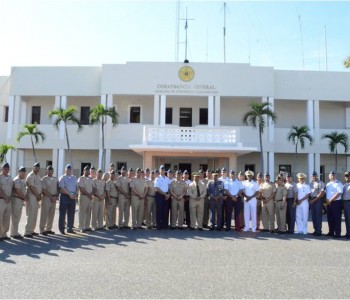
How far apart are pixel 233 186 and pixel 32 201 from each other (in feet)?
17.8

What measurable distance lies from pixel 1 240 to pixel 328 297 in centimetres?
687

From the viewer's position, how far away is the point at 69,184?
9828 mm

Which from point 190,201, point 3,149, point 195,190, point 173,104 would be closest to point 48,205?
point 190,201

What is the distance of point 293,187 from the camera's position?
10.4 metres

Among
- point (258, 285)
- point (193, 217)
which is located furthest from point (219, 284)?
point (193, 217)

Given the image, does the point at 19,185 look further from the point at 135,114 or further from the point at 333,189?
the point at 135,114

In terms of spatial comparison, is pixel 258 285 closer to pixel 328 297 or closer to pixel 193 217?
pixel 328 297

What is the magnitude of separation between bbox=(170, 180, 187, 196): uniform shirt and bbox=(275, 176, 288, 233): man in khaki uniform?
2610 millimetres

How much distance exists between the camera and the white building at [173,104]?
2211 centimetres

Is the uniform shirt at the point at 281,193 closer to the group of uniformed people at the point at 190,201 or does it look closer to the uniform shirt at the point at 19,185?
the group of uniformed people at the point at 190,201

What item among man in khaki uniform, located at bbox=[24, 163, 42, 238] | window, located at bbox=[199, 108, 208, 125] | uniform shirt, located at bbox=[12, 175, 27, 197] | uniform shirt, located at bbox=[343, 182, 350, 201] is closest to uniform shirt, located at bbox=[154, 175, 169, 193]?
man in khaki uniform, located at bbox=[24, 163, 42, 238]

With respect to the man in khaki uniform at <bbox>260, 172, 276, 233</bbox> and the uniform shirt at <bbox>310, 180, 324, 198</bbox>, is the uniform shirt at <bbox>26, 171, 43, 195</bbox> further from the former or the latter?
the uniform shirt at <bbox>310, 180, 324, 198</bbox>

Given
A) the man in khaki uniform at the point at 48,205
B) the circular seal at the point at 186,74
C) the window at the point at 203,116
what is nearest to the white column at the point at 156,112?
the circular seal at the point at 186,74

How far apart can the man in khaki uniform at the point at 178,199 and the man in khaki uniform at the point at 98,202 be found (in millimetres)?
1961
